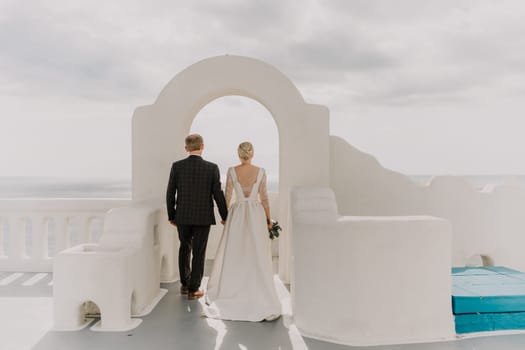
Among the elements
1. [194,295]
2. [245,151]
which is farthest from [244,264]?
[245,151]

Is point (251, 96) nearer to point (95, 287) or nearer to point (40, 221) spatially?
point (95, 287)

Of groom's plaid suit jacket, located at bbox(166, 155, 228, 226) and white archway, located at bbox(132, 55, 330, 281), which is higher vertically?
white archway, located at bbox(132, 55, 330, 281)

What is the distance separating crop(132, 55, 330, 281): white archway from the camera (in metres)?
6.66

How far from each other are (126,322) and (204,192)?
64.2 inches

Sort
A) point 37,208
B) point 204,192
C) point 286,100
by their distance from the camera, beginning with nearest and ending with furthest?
point 204,192, point 286,100, point 37,208

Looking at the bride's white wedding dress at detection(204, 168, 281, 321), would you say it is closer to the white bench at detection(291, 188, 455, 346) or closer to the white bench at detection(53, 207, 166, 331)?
the white bench at detection(291, 188, 455, 346)

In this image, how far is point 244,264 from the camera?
5.43 meters

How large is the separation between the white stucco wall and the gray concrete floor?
254 centimetres

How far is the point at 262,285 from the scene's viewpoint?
5301 millimetres

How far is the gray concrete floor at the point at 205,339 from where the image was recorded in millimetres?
4363

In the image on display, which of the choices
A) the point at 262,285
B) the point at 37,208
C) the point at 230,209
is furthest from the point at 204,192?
the point at 37,208

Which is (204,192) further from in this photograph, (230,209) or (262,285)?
(262,285)

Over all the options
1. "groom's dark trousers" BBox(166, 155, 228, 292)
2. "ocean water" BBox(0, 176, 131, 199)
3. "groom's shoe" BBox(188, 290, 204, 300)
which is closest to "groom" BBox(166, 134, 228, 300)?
"groom's dark trousers" BBox(166, 155, 228, 292)

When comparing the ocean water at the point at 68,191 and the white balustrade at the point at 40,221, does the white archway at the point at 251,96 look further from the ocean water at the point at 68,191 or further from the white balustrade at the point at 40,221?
the ocean water at the point at 68,191
